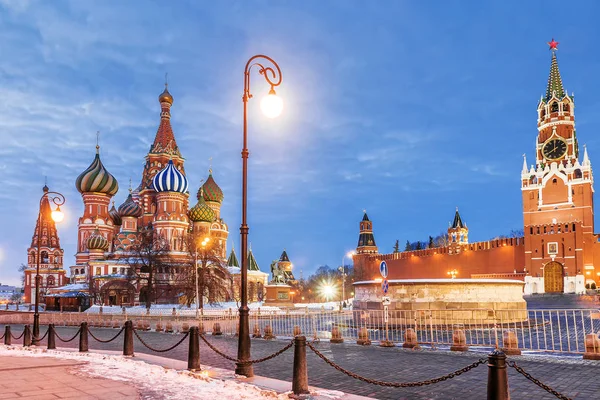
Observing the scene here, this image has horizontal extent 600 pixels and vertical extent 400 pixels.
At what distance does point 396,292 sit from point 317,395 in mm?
12751

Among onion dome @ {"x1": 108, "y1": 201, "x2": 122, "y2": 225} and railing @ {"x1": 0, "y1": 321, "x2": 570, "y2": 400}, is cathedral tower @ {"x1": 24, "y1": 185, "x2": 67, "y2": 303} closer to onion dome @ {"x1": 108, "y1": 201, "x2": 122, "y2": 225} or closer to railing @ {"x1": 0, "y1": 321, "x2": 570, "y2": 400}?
onion dome @ {"x1": 108, "y1": 201, "x2": 122, "y2": 225}

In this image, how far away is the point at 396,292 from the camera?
19953 millimetres

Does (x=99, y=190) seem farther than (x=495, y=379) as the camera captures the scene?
Yes

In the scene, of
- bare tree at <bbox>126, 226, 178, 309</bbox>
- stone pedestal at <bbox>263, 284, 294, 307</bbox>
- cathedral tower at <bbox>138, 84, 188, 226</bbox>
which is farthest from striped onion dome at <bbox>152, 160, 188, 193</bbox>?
stone pedestal at <bbox>263, 284, 294, 307</bbox>

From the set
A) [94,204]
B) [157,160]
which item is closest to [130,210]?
[94,204]

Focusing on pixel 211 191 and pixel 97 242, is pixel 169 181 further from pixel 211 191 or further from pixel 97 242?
pixel 211 191

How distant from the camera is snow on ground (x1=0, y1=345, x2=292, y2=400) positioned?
7891 millimetres

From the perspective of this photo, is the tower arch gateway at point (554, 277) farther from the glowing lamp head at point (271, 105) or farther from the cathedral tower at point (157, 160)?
the glowing lamp head at point (271, 105)

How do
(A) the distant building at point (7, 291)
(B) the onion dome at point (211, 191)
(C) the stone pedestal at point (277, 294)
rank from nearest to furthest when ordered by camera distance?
(C) the stone pedestal at point (277, 294) → (B) the onion dome at point (211, 191) → (A) the distant building at point (7, 291)

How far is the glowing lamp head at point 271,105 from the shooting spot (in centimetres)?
1011

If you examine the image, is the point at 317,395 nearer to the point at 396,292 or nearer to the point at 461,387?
the point at 461,387

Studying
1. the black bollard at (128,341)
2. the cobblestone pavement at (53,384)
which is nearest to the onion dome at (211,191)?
the black bollard at (128,341)

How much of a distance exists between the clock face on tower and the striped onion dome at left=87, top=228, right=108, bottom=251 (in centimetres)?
6193

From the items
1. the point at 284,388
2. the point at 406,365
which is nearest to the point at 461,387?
the point at 406,365
